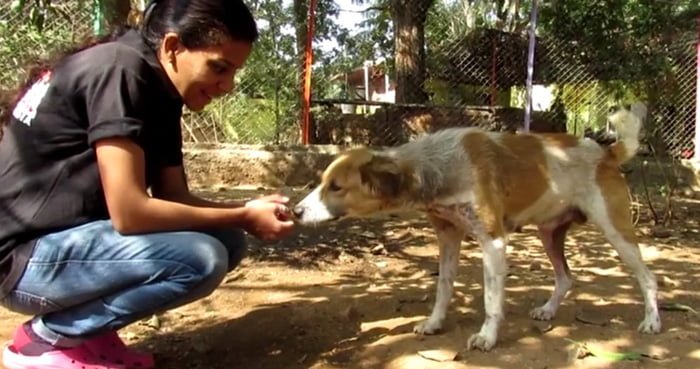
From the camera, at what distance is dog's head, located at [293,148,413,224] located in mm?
3326

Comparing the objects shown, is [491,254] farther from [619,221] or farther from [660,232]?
[660,232]

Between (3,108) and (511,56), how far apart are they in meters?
7.91

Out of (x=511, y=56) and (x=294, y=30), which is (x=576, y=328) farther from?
(x=294, y=30)

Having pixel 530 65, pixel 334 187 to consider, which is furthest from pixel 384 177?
pixel 530 65

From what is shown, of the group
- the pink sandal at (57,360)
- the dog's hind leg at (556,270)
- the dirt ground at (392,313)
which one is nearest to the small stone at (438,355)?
the dirt ground at (392,313)

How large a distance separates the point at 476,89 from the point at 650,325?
6424 mm

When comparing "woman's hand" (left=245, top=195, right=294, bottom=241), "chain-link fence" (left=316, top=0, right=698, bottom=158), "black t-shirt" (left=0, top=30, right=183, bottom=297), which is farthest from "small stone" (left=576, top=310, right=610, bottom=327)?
"chain-link fence" (left=316, top=0, right=698, bottom=158)

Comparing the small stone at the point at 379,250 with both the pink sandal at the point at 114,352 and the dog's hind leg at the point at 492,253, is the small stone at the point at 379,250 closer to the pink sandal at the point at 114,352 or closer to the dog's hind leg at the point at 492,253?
the dog's hind leg at the point at 492,253

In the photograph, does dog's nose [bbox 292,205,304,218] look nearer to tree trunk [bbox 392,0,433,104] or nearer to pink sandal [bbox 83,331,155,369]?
pink sandal [bbox 83,331,155,369]

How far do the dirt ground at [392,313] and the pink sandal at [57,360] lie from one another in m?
0.50

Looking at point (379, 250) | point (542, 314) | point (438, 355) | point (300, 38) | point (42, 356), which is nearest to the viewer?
point (42, 356)

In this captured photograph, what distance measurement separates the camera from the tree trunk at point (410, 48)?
9.71m

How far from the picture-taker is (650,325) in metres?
3.60

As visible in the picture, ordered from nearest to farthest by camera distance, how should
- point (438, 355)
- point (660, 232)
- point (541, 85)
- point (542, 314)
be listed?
1. point (438, 355)
2. point (542, 314)
3. point (660, 232)
4. point (541, 85)
